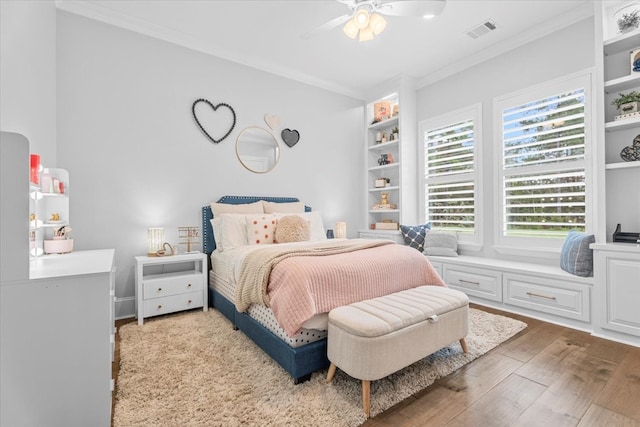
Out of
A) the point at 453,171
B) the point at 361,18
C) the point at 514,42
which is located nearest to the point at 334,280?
the point at 361,18

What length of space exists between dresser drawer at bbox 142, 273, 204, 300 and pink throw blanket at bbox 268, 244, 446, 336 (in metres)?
1.46

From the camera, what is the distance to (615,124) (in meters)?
2.51

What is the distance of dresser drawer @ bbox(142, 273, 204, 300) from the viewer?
9.41 ft

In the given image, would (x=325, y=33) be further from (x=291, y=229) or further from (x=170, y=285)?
(x=170, y=285)

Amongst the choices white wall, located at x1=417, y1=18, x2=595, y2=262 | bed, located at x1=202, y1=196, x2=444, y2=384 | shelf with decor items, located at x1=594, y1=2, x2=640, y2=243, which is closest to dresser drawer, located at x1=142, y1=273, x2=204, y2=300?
bed, located at x1=202, y1=196, x2=444, y2=384

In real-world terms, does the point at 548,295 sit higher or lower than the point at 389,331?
lower

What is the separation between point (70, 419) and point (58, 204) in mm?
1951

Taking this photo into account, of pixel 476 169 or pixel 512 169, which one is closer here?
pixel 512 169

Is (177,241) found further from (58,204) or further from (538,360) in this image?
(538,360)

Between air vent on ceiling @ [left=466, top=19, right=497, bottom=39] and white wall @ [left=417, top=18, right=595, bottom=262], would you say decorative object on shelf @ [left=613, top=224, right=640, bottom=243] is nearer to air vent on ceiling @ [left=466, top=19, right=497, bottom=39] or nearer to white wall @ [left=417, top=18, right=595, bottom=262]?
white wall @ [left=417, top=18, right=595, bottom=262]

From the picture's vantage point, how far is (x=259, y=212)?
3.66m

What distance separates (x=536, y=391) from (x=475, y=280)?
1714 millimetres

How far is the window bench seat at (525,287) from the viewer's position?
8.61 ft

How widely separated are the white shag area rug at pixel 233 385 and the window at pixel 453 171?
1705 millimetres
